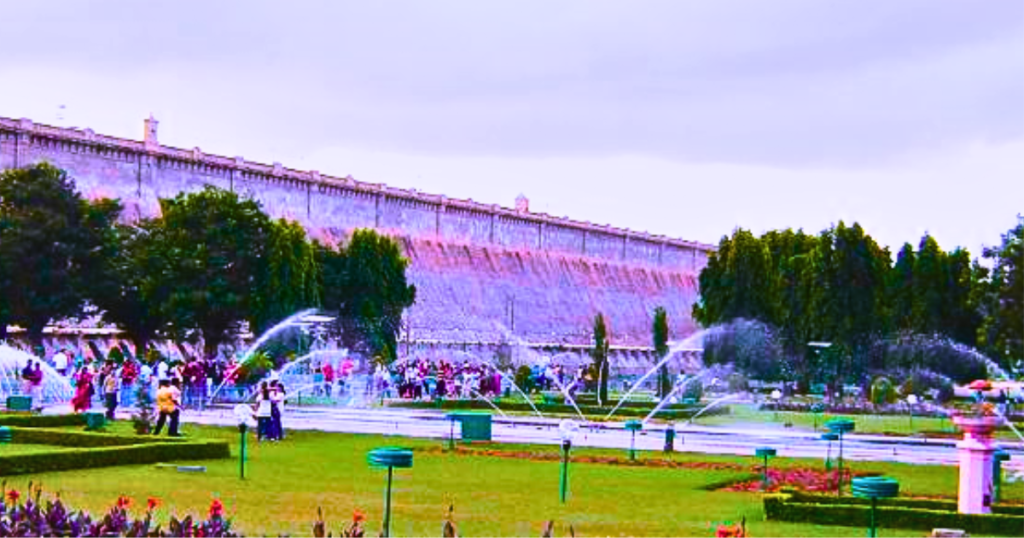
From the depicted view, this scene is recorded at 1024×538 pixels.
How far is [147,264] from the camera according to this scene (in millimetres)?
41062

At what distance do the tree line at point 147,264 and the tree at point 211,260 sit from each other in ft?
0.09

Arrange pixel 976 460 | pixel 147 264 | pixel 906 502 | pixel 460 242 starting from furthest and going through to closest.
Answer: pixel 460 242, pixel 147 264, pixel 906 502, pixel 976 460

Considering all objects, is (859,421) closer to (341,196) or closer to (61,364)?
(61,364)

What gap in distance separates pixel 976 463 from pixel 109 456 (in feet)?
29.3

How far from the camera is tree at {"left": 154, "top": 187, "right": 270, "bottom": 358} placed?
134 ft

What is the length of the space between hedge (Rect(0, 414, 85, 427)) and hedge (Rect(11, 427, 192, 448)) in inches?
70.1

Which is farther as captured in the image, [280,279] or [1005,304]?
[280,279]

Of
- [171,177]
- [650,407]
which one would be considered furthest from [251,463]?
[171,177]

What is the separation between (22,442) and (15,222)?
67.1 ft

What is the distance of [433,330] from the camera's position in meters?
67.4

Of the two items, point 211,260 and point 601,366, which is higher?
point 211,260

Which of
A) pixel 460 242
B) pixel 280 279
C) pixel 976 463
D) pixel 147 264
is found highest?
pixel 460 242

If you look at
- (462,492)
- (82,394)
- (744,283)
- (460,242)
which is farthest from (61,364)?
(460,242)

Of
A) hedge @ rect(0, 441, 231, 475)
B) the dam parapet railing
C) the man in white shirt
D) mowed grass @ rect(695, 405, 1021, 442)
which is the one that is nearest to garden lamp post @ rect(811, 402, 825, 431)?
mowed grass @ rect(695, 405, 1021, 442)
